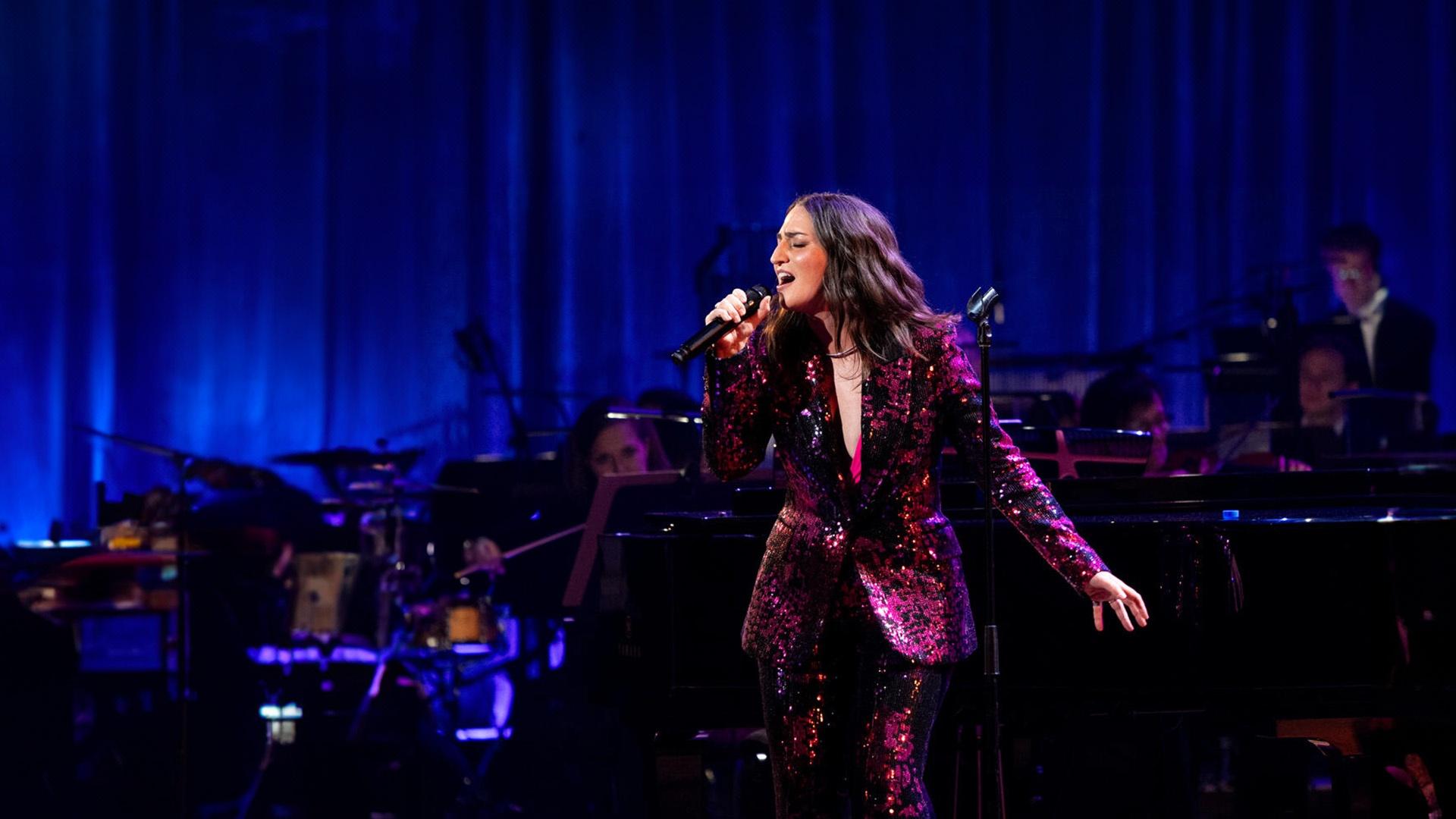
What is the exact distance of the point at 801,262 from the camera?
2.93 m

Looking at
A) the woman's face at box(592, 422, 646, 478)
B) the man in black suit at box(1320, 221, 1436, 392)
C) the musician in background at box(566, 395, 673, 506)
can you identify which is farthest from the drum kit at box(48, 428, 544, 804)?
the man in black suit at box(1320, 221, 1436, 392)

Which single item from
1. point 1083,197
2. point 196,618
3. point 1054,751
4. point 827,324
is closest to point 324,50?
point 196,618

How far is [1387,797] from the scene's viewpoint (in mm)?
4273

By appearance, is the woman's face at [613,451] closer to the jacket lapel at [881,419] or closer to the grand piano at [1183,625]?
the grand piano at [1183,625]

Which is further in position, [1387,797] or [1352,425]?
[1352,425]

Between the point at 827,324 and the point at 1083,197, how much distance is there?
6816mm

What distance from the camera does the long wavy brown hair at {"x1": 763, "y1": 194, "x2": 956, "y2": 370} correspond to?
2.93 m

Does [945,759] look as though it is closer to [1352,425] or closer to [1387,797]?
[1387,797]

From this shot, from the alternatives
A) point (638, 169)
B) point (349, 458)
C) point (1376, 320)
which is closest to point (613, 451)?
point (349, 458)

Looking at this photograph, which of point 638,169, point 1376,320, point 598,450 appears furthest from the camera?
point 638,169

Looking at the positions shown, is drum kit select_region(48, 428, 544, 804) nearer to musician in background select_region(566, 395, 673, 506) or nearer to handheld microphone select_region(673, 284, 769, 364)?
musician in background select_region(566, 395, 673, 506)

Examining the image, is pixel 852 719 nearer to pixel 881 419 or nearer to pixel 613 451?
pixel 881 419

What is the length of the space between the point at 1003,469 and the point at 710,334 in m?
0.61

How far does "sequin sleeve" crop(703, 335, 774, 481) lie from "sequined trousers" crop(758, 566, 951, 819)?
13.4 inches
